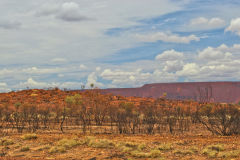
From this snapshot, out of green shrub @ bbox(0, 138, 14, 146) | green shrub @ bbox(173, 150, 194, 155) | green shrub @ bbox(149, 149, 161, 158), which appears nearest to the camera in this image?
green shrub @ bbox(149, 149, 161, 158)


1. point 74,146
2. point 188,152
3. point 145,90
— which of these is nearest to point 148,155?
point 188,152

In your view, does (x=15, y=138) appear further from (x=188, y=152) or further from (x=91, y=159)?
(x=188, y=152)

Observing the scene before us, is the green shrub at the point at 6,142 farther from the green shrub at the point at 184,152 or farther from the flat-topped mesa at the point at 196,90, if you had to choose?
the flat-topped mesa at the point at 196,90

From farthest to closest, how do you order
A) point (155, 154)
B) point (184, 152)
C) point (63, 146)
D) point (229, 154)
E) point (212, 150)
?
point (63, 146)
point (212, 150)
point (184, 152)
point (155, 154)
point (229, 154)

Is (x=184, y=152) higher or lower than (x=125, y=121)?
lower

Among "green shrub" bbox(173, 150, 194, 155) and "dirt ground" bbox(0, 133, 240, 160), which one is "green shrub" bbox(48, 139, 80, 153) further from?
"green shrub" bbox(173, 150, 194, 155)

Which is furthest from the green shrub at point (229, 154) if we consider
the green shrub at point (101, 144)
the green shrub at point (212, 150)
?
the green shrub at point (101, 144)

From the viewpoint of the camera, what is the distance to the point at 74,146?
1529 cm

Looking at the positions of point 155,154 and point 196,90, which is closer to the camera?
point 155,154

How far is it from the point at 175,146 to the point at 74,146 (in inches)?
204

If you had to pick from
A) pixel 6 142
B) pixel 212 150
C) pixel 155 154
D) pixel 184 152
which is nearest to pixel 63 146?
pixel 6 142

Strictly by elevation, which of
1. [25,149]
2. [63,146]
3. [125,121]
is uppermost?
[125,121]

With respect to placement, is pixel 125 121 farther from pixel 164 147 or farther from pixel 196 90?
pixel 196 90

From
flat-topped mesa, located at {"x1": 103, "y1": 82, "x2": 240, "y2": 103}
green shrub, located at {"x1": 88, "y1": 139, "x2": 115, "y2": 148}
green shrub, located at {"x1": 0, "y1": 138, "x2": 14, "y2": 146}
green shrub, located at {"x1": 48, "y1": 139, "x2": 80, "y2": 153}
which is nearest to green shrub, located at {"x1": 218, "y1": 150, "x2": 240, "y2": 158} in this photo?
green shrub, located at {"x1": 88, "y1": 139, "x2": 115, "y2": 148}
